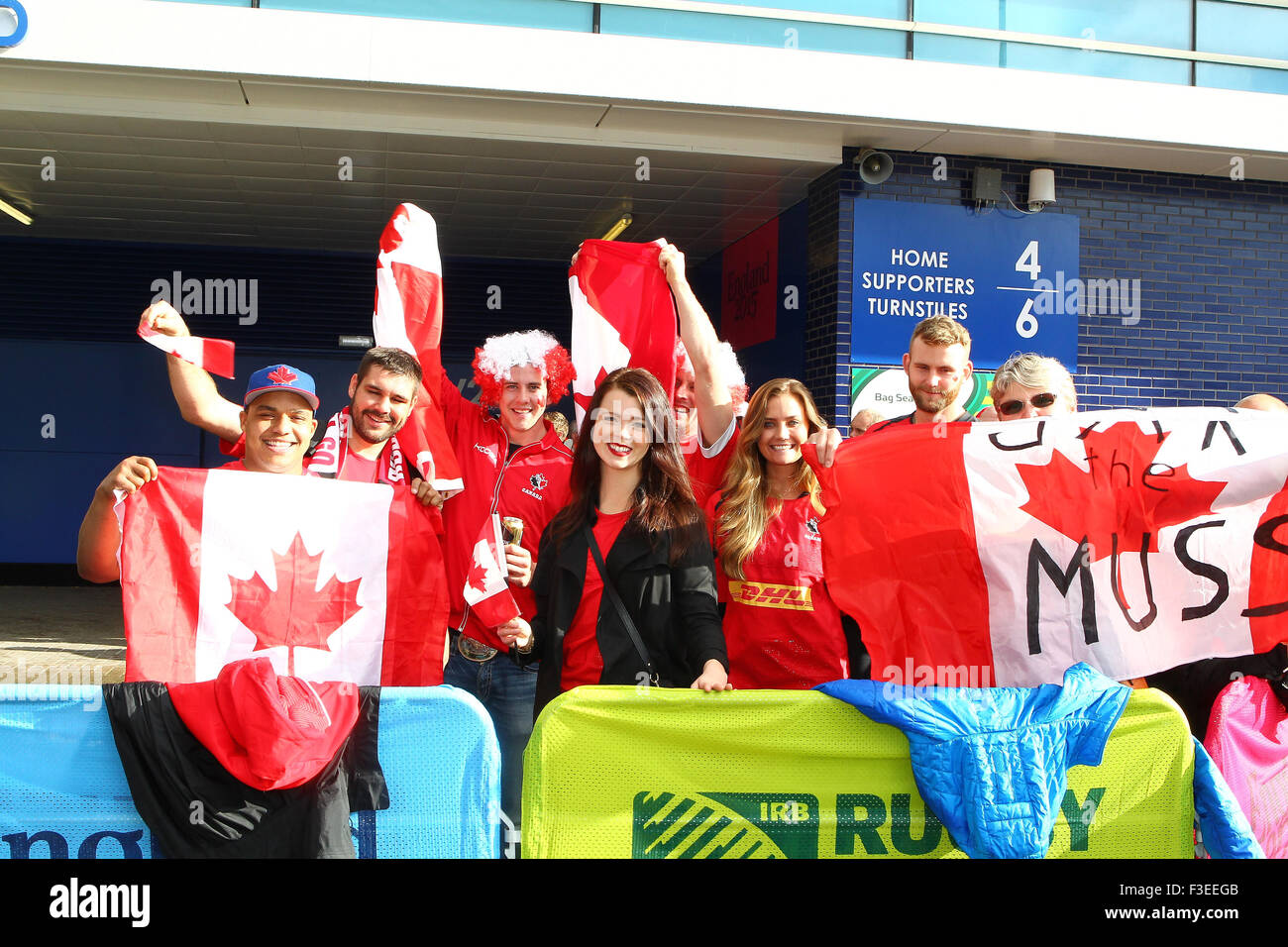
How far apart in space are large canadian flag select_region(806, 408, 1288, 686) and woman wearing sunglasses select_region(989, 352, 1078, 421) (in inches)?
6.7

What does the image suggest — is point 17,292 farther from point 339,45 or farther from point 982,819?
point 982,819

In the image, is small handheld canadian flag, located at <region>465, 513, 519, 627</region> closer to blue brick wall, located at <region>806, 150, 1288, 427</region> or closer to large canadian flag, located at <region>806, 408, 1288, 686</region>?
large canadian flag, located at <region>806, 408, 1288, 686</region>

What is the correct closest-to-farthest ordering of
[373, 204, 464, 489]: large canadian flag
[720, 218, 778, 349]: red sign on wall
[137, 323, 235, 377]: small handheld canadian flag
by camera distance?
[137, 323, 235, 377]: small handheld canadian flag, [373, 204, 464, 489]: large canadian flag, [720, 218, 778, 349]: red sign on wall

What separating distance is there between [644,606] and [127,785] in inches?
58.6

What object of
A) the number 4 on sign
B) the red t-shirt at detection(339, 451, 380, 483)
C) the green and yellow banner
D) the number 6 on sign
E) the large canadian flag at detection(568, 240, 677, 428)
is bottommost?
the green and yellow banner

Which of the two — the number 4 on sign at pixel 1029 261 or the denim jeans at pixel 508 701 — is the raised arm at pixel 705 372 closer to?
the denim jeans at pixel 508 701

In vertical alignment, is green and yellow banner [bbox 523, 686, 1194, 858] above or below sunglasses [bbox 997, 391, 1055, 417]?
below

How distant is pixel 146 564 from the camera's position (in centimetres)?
323

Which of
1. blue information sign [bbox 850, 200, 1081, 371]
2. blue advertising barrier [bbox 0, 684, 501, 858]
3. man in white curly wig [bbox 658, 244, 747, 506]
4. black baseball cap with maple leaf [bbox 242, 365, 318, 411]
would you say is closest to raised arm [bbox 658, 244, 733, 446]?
man in white curly wig [bbox 658, 244, 747, 506]

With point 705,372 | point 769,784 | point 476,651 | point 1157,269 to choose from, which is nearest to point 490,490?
point 476,651

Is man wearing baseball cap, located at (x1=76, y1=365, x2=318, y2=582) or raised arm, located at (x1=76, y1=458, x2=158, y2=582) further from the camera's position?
man wearing baseball cap, located at (x1=76, y1=365, x2=318, y2=582)

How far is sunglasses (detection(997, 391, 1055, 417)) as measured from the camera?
3598 mm

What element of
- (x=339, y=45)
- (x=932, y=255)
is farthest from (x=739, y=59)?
(x=339, y=45)

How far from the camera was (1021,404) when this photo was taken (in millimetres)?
3639
